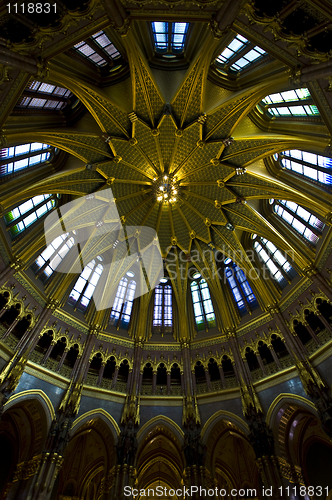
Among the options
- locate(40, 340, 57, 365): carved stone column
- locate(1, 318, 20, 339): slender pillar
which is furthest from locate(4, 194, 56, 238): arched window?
locate(40, 340, 57, 365): carved stone column

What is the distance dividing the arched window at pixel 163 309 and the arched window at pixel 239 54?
17815mm

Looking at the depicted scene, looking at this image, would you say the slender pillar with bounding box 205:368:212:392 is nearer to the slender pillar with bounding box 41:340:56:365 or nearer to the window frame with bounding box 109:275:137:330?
the window frame with bounding box 109:275:137:330

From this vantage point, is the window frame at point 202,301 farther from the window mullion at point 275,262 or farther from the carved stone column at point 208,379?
the window mullion at point 275,262

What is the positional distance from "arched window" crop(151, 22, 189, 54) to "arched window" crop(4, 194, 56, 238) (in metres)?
12.9

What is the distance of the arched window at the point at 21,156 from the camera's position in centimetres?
1624

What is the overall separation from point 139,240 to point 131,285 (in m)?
4.20

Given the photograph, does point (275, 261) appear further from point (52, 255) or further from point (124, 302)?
point (52, 255)

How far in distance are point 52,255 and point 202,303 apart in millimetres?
13126

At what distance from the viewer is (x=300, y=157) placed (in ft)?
62.1

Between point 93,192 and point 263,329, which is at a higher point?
point 93,192

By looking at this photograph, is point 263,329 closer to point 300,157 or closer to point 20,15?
point 300,157

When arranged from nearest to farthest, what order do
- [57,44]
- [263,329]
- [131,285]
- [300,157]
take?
[57,44] < [300,157] < [263,329] < [131,285]

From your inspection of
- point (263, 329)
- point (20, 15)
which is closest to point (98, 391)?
point (263, 329)

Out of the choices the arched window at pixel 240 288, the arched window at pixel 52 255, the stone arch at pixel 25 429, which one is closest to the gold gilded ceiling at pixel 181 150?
the arched window at pixel 240 288
